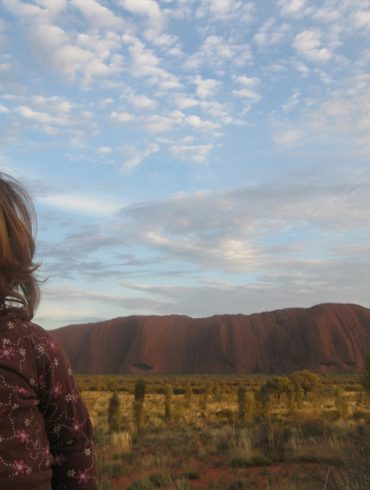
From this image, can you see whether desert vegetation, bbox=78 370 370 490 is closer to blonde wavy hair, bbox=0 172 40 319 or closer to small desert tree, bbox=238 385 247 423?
small desert tree, bbox=238 385 247 423

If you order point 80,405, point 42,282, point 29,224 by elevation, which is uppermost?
point 29,224

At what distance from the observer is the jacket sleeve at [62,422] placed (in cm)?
176

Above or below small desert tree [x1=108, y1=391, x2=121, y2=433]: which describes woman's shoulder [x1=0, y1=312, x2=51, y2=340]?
above

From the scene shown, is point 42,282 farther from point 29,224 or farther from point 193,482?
point 193,482

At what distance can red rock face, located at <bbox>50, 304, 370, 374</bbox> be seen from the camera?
246ft

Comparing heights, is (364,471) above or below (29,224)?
below

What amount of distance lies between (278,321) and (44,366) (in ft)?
280

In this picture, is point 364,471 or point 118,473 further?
point 118,473

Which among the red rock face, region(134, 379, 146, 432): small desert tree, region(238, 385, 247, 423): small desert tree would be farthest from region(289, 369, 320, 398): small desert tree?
the red rock face

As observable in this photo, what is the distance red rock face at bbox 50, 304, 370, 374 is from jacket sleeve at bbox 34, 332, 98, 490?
240 feet

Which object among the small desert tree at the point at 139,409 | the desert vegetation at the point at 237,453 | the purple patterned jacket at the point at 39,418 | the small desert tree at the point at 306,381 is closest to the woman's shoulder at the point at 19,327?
the purple patterned jacket at the point at 39,418

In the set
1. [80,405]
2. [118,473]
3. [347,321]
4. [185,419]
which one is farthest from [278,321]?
[80,405]

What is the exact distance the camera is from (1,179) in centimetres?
181

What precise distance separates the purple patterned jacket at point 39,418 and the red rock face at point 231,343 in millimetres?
73247
